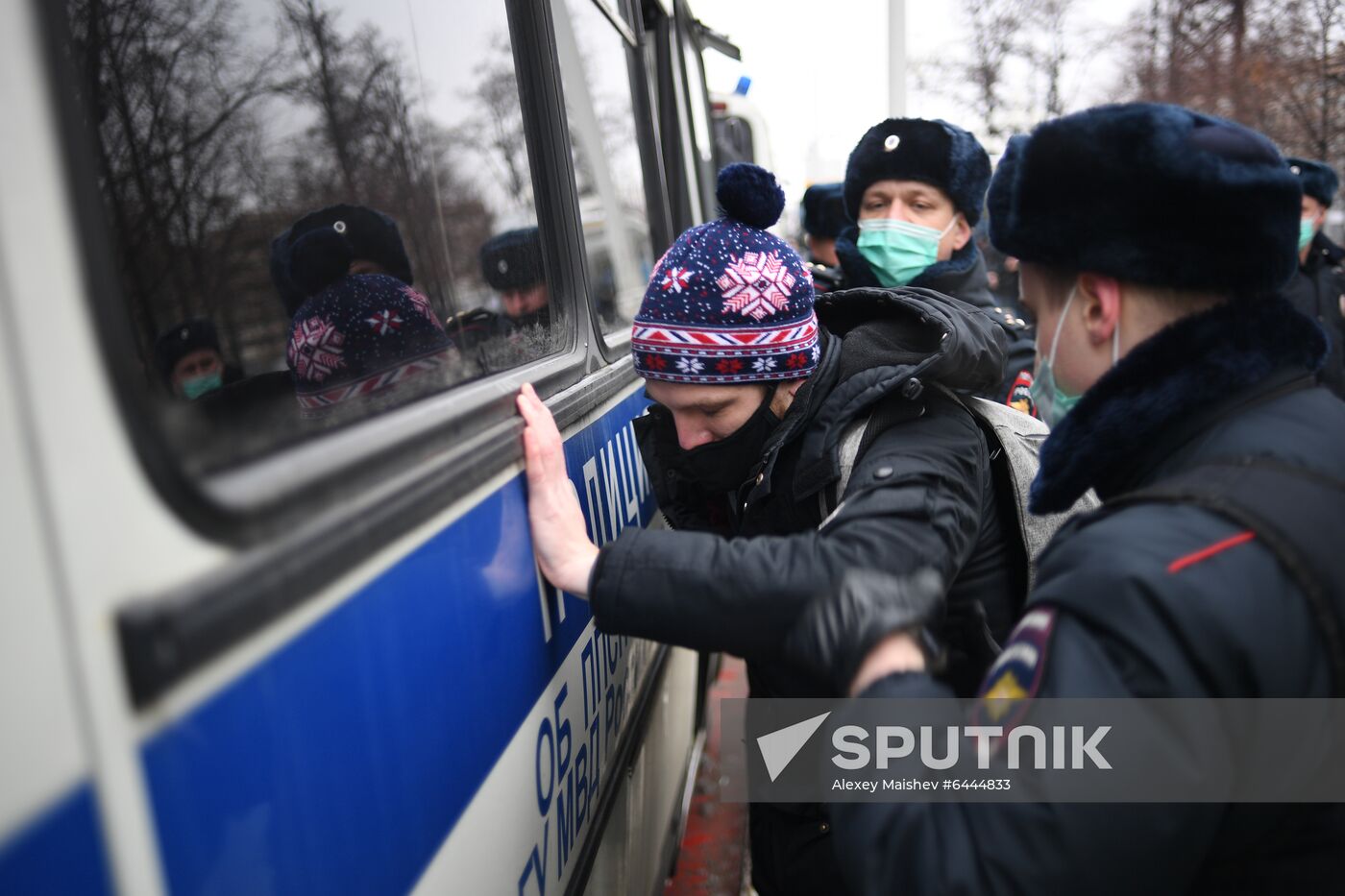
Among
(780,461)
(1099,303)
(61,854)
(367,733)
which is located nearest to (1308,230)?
(780,461)

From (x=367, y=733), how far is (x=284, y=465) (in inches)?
12.2

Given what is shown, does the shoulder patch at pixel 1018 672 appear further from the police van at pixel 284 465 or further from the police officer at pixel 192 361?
the police officer at pixel 192 361

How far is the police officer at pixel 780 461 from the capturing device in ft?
4.97

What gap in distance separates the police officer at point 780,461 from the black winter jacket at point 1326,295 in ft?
11.5

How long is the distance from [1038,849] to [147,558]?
3.09ft

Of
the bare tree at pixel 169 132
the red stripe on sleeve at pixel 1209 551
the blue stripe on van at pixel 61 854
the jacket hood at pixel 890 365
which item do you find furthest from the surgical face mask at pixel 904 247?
the blue stripe on van at pixel 61 854

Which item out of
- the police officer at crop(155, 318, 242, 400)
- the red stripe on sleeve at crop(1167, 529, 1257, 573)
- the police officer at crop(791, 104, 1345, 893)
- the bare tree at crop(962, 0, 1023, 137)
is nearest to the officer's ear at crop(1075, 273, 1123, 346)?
the police officer at crop(791, 104, 1345, 893)

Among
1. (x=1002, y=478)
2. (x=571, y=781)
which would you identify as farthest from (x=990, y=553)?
(x=571, y=781)

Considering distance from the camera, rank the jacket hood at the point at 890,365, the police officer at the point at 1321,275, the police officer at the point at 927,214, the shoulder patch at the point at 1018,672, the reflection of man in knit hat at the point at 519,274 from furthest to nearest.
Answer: the police officer at the point at 1321,275 < the police officer at the point at 927,214 < the reflection of man in knit hat at the point at 519,274 < the jacket hood at the point at 890,365 < the shoulder patch at the point at 1018,672

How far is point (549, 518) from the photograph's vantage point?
164 centimetres

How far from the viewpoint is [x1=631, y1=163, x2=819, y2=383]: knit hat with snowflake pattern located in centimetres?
180

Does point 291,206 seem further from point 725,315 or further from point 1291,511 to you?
point 1291,511

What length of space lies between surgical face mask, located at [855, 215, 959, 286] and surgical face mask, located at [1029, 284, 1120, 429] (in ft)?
5.02

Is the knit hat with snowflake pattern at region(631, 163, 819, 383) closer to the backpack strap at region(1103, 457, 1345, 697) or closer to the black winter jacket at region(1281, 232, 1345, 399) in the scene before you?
the backpack strap at region(1103, 457, 1345, 697)
